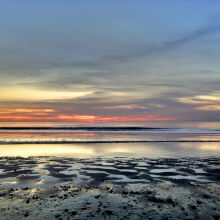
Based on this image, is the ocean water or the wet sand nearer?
the wet sand

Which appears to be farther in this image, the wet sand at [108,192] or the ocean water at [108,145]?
the ocean water at [108,145]

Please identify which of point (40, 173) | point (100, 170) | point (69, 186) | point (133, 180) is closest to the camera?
point (69, 186)

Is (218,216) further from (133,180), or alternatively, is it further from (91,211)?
(133,180)

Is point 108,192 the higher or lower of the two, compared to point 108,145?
lower

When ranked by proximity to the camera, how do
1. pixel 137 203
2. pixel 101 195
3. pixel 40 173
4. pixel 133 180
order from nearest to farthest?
pixel 137 203 < pixel 101 195 < pixel 133 180 < pixel 40 173

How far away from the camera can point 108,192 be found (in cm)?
721

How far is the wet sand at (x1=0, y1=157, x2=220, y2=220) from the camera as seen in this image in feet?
18.2

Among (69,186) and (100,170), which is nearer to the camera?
(69,186)

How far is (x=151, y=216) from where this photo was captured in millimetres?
5375

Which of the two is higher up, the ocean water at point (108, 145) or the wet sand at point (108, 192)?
the ocean water at point (108, 145)

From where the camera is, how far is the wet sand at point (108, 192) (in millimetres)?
5543

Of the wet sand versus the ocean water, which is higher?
the ocean water

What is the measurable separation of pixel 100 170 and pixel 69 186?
3.08 m

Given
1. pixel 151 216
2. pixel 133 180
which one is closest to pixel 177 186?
pixel 133 180
